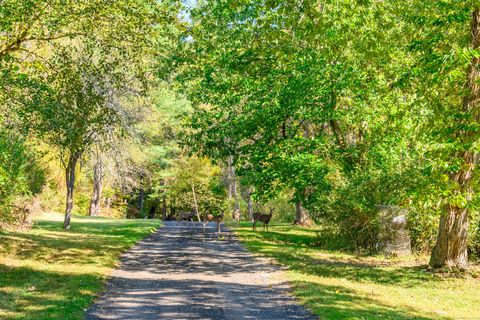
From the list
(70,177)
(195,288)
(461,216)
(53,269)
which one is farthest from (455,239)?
(70,177)

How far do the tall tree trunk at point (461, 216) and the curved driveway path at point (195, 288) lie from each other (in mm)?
5495

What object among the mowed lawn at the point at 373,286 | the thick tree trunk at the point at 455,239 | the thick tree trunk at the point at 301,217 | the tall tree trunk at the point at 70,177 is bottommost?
the mowed lawn at the point at 373,286

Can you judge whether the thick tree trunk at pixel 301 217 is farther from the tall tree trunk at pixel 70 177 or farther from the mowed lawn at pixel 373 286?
the tall tree trunk at pixel 70 177

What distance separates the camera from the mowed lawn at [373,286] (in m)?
11.9

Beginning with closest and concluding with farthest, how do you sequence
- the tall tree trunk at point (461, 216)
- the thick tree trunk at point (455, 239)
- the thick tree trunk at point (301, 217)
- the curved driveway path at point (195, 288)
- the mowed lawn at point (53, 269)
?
→ the curved driveway path at point (195, 288), the mowed lawn at point (53, 269), the tall tree trunk at point (461, 216), the thick tree trunk at point (455, 239), the thick tree trunk at point (301, 217)

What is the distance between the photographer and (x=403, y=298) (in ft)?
44.8

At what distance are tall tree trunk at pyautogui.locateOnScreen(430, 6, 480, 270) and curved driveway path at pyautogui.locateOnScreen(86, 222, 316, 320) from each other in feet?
18.0

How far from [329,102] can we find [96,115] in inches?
387

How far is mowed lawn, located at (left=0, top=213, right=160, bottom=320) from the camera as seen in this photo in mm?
11337

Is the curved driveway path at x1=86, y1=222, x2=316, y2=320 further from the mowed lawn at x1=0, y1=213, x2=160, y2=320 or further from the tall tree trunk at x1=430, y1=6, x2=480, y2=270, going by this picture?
the tall tree trunk at x1=430, y1=6, x2=480, y2=270

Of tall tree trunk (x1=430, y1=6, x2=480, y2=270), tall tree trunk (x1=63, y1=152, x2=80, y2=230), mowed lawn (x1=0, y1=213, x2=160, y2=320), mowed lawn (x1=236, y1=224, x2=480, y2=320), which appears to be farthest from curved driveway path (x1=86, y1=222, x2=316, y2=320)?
tall tree trunk (x1=63, y1=152, x2=80, y2=230)

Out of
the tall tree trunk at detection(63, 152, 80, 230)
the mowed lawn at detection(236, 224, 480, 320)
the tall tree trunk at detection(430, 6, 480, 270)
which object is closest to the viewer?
the mowed lawn at detection(236, 224, 480, 320)

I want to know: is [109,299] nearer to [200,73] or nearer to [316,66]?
[316,66]

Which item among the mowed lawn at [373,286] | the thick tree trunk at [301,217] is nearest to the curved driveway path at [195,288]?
the mowed lawn at [373,286]
